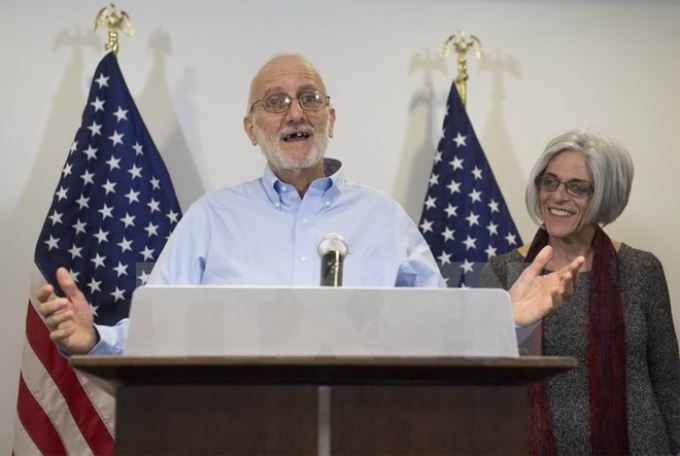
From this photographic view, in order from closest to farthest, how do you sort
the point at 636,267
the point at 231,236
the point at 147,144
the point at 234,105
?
1. the point at 231,236
2. the point at 636,267
3. the point at 147,144
4. the point at 234,105

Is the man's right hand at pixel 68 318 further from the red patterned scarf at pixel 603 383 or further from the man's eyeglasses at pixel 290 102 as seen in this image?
the red patterned scarf at pixel 603 383

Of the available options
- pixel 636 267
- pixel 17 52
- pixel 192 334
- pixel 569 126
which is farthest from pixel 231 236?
pixel 569 126

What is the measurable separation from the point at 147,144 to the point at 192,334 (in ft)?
6.99

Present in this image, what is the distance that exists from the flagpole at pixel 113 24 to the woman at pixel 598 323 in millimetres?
1621

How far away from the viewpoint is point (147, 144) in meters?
3.59

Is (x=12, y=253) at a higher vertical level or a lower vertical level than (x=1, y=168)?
lower

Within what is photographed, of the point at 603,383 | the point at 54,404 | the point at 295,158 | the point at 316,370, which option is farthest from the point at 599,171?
the point at 54,404

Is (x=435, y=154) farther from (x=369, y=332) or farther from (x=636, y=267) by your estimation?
(x=369, y=332)

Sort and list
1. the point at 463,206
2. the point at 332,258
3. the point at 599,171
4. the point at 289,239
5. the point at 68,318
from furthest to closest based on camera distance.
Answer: the point at 463,206
the point at 599,171
the point at 289,239
the point at 68,318
the point at 332,258

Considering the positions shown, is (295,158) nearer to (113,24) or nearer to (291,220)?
(291,220)

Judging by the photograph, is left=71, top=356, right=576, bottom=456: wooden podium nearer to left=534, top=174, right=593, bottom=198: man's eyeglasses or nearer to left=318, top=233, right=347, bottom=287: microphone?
left=318, top=233, right=347, bottom=287: microphone

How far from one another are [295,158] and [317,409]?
49.5 inches

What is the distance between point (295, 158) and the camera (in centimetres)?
269

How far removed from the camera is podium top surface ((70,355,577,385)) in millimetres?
1459
